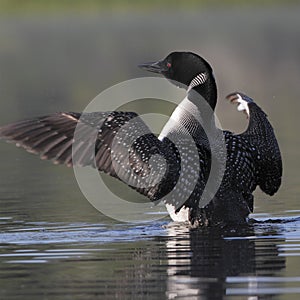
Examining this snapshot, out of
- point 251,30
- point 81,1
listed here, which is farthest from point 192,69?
point 81,1

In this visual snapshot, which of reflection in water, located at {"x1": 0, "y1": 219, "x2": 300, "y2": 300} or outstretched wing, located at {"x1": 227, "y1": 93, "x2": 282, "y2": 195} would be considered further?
outstretched wing, located at {"x1": 227, "y1": 93, "x2": 282, "y2": 195}

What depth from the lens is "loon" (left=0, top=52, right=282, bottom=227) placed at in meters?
11.5

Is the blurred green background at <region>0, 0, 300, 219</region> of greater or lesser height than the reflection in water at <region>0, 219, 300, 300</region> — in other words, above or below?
below

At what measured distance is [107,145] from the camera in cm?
1169

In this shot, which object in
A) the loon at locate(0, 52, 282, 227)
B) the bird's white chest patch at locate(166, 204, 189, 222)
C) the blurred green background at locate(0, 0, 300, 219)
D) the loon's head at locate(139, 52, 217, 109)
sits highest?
the loon's head at locate(139, 52, 217, 109)

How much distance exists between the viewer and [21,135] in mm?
11688

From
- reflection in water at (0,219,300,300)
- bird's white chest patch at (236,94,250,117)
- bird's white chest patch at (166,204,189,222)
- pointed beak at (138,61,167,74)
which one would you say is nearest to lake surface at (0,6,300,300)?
reflection in water at (0,219,300,300)

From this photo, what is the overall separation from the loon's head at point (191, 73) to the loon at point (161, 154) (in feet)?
0.64

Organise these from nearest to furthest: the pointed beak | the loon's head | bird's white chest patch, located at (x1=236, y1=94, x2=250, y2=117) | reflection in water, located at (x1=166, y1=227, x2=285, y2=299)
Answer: reflection in water, located at (x1=166, y1=227, x2=285, y2=299), the loon's head, the pointed beak, bird's white chest patch, located at (x1=236, y1=94, x2=250, y2=117)

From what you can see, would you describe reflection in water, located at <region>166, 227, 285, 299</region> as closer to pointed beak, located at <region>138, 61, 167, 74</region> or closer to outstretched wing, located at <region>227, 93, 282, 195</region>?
outstretched wing, located at <region>227, 93, 282, 195</region>

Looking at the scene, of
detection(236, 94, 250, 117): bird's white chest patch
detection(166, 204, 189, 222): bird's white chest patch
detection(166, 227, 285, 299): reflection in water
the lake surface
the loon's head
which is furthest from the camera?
detection(236, 94, 250, 117): bird's white chest patch

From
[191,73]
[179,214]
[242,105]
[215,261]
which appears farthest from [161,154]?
[242,105]

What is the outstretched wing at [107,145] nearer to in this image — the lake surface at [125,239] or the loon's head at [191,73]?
the lake surface at [125,239]

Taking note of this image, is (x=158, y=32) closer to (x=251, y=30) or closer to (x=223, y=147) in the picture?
(x=251, y=30)
